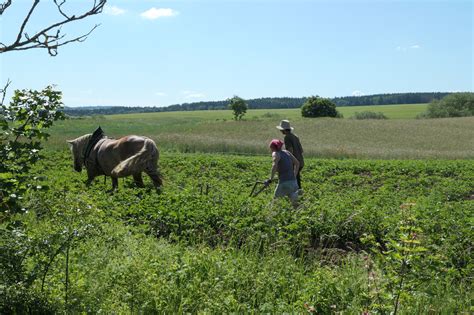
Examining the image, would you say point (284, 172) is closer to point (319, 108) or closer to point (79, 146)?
point (79, 146)

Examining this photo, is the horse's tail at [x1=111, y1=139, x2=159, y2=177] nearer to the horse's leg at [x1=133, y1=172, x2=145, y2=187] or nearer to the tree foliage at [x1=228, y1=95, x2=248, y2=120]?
the horse's leg at [x1=133, y1=172, x2=145, y2=187]

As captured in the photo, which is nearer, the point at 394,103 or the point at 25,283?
the point at 25,283

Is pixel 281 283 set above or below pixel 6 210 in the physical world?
below

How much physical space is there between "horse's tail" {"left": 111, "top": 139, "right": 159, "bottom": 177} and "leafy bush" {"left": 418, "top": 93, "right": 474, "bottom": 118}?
65.5 meters

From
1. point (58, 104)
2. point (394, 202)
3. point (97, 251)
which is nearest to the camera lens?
point (58, 104)

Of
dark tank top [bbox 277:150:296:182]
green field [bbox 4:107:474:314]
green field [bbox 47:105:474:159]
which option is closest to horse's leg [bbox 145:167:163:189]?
green field [bbox 4:107:474:314]

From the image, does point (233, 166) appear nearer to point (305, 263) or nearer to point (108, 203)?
point (108, 203)

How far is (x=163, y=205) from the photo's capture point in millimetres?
7852

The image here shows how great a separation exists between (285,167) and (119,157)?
4.20 meters

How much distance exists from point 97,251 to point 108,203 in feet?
9.44

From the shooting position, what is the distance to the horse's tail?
9766 millimetres

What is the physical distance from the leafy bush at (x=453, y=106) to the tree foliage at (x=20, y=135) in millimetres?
70698

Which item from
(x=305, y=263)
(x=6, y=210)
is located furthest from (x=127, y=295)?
(x=305, y=263)

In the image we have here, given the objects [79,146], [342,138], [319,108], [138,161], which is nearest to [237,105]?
[319,108]
